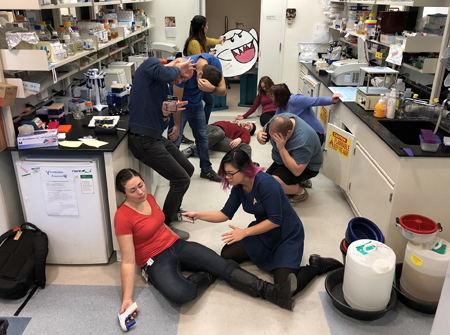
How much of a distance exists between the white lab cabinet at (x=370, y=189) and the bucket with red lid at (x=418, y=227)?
17 cm

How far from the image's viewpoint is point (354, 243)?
7.43 ft

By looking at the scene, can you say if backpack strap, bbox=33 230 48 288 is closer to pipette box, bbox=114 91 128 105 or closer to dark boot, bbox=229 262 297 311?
dark boot, bbox=229 262 297 311

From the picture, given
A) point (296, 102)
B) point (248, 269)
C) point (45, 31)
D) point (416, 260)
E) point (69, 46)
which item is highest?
point (45, 31)

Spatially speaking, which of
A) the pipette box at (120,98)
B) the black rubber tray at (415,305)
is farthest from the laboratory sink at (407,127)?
the pipette box at (120,98)

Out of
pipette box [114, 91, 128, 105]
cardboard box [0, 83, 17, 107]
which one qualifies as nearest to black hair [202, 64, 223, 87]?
pipette box [114, 91, 128, 105]

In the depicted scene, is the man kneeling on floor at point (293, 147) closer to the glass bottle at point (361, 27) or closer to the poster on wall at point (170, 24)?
the glass bottle at point (361, 27)

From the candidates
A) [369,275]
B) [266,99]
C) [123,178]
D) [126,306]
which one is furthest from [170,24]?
[369,275]

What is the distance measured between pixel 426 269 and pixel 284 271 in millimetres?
809

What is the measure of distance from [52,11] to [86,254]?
210cm

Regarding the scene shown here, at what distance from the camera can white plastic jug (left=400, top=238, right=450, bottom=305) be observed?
222 cm

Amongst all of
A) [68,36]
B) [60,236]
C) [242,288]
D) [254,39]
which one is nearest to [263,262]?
[242,288]

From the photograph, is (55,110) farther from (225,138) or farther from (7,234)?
(225,138)

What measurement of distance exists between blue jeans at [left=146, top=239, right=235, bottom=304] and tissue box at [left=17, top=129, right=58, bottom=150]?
0.99 meters

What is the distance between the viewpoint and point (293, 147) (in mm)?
3100
